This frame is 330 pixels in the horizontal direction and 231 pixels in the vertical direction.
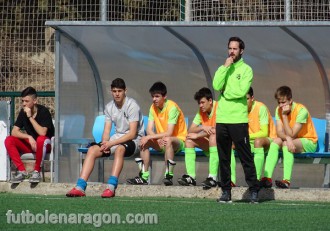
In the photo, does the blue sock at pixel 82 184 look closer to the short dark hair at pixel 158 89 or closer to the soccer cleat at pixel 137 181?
the soccer cleat at pixel 137 181

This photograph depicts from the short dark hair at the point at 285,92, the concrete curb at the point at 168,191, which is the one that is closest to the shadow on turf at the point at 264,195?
the concrete curb at the point at 168,191

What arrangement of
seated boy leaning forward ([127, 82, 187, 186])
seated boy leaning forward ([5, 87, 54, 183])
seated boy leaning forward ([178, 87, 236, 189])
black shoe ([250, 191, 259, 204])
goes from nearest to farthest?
black shoe ([250, 191, 259, 204]) < seated boy leaning forward ([178, 87, 236, 189]) < seated boy leaning forward ([127, 82, 187, 186]) < seated boy leaning forward ([5, 87, 54, 183])

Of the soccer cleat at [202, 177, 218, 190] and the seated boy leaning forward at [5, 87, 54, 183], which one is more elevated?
the seated boy leaning forward at [5, 87, 54, 183]

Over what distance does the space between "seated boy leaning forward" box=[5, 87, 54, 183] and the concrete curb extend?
0.41ft

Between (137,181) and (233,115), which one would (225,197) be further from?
(137,181)

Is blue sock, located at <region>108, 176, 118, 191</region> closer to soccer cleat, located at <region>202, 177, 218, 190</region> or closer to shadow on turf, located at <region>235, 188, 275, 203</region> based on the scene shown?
soccer cleat, located at <region>202, 177, 218, 190</region>

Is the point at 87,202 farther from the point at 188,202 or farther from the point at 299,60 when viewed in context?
the point at 299,60

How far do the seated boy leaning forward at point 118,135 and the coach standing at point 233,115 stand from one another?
1529mm

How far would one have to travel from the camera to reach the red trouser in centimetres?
1338

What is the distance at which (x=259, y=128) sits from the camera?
507 inches

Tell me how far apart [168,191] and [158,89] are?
150 cm

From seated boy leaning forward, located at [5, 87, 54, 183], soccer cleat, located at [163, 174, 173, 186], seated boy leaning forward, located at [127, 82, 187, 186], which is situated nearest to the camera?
soccer cleat, located at [163, 174, 173, 186]

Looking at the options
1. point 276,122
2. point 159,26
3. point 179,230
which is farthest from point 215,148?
point 179,230

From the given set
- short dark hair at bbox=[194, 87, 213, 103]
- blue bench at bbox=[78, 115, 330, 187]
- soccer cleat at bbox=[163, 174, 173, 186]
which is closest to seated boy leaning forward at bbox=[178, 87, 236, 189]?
short dark hair at bbox=[194, 87, 213, 103]
